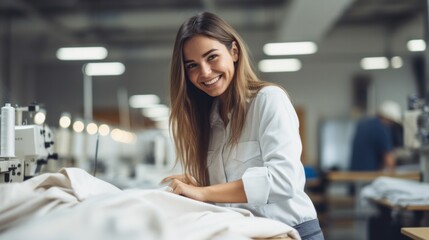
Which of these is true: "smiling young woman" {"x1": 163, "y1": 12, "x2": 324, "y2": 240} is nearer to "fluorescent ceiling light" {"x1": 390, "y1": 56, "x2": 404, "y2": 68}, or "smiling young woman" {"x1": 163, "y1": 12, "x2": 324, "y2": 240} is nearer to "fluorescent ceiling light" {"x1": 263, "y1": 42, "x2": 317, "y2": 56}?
"fluorescent ceiling light" {"x1": 263, "y1": 42, "x2": 317, "y2": 56}

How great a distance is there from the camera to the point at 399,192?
122 inches

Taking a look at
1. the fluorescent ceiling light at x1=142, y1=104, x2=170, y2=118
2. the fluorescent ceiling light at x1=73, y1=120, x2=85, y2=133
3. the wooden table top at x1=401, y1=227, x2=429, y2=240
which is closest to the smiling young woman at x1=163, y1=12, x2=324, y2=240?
the wooden table top at x1=401, y1=227, x2=429, y2=240

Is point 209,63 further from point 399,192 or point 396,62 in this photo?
point 396,62

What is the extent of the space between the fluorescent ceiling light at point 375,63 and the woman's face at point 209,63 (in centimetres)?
940

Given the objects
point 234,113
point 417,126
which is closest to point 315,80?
point 417,126

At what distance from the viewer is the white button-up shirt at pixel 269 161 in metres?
1.40

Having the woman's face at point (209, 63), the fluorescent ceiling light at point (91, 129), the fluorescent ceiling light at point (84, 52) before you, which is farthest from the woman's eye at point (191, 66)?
the fluorescent ceiling light at point (84, 52)

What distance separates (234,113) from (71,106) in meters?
11.0

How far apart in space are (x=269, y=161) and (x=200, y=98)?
47 centimetres

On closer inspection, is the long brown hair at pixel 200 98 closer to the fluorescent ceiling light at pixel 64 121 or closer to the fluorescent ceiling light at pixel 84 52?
Answer: the fluorescent ceiling light at pixel 64 121

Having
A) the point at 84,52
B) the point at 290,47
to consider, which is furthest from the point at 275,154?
the point at 84,52

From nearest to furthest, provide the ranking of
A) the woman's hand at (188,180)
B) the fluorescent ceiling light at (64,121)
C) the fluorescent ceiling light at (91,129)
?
the woman's hand at (188,180) → the fluorescent ceiling light at (64,121) → the fluorescent ceiling light at (91,129)

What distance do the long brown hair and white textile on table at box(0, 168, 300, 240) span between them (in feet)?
1.51

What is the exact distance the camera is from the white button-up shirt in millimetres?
1398
